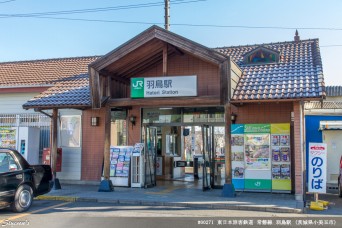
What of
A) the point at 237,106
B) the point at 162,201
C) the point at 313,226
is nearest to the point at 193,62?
the point at 237,106

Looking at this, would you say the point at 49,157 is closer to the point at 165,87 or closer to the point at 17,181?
the point at 17,181

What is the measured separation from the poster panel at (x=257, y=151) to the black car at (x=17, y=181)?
6561 mm

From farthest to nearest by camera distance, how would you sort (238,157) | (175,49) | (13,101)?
(13,101)
(175,49)
(238,157)

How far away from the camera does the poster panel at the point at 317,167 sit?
33.8 ft

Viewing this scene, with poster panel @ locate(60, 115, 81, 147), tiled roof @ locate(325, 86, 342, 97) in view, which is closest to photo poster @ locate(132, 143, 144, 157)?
poster panel @ locate(60, 115, 81, 147)

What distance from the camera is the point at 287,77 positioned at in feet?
41.4

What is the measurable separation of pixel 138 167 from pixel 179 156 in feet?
15.8

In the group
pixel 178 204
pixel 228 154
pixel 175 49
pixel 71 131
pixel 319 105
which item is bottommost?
pixel 178 204

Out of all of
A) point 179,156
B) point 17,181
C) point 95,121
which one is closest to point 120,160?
point 95,121

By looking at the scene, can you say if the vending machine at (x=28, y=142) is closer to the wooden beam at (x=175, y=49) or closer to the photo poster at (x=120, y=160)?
the photo poster at (x=120, y=160)

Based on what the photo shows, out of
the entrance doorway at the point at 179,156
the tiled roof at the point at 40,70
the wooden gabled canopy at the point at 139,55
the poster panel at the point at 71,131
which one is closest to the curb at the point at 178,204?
the entrance doorway at the point at 179,156

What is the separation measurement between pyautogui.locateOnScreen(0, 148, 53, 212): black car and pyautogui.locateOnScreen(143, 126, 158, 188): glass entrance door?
175 inches

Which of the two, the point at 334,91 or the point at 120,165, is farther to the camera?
the point at 334,91

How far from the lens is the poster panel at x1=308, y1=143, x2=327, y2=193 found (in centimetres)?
1029
